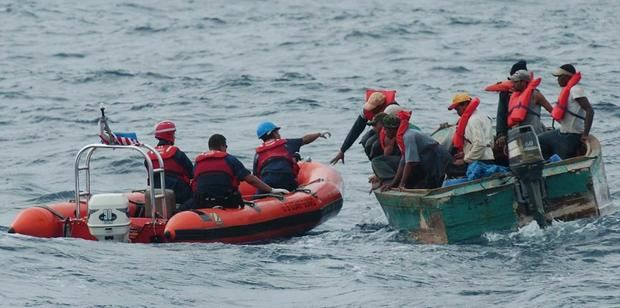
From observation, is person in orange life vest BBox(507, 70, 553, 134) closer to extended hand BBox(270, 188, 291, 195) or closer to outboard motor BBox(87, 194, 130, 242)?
extended hand BBox(270, 188, 291, 195)

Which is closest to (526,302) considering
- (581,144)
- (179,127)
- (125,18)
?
(581,144)

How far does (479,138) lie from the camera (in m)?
15.0

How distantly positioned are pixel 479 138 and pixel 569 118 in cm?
126

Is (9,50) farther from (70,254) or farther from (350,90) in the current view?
(70,254)

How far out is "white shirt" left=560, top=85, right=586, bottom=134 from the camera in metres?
15.3

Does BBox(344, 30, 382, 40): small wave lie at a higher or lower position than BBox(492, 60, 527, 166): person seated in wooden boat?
lower

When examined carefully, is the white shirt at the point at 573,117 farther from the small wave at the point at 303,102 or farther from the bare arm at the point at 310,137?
the small wave at the point at 303,102

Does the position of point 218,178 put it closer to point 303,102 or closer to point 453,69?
point 303,102

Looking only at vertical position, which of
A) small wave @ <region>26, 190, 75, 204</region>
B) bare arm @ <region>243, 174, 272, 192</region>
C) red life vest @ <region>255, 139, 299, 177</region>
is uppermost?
red life vest @ <region>255, 139, 299, 177</region>

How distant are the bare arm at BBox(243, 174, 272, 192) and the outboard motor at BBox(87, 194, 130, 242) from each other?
1491 mm

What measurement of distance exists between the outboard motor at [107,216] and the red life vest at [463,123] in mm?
3792

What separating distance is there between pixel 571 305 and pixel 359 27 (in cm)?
2856

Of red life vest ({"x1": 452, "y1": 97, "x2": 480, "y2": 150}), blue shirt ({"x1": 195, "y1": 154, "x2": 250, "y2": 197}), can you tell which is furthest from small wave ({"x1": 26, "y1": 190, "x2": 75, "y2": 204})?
red life vest ({"x1": 452, "y1": 97, "x2": 480, "y2": 150})

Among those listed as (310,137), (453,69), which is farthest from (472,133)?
(453,69)
